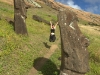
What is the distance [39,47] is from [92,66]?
546cm

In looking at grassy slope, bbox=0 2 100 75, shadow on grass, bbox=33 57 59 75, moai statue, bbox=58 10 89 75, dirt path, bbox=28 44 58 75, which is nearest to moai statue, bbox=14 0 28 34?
grassy slope, bbox=0 2 100 75

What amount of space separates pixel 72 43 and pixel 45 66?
4.97 meters

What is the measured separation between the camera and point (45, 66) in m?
15.9

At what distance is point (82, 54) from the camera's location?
11703mm

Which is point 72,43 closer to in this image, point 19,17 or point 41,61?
point 41,61

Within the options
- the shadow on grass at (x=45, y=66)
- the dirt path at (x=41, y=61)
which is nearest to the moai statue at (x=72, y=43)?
the shadow on grass at (x=45, y=66)

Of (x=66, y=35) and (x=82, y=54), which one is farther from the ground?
(x=66, y=35)

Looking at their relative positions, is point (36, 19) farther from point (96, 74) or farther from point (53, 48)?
point (96, 74)

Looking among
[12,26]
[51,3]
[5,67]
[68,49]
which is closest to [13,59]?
[5,67]

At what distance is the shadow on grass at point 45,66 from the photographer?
15031mm

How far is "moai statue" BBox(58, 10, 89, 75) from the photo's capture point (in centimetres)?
1157

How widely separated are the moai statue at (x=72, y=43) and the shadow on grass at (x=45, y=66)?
Result: 126 inches

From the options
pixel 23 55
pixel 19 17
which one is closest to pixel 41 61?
pixel 23 55

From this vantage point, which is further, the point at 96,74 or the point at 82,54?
the point at 96,74
